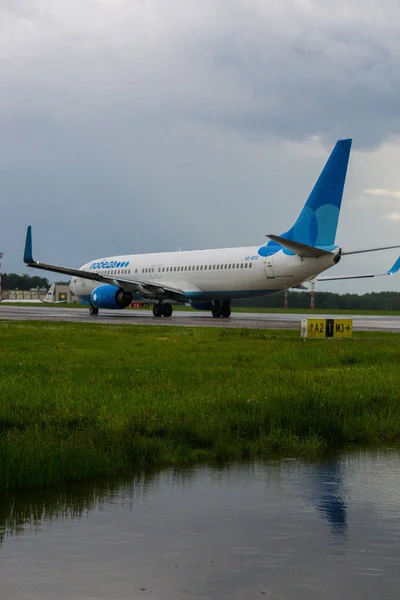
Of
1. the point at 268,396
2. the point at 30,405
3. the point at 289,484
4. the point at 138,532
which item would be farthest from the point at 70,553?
the point at 268,396

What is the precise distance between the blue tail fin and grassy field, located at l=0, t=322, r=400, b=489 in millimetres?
29289

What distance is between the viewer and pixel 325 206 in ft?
173

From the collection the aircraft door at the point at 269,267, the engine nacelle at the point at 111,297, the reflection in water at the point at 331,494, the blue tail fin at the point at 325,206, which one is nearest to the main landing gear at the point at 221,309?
the engine nacelle at the point at 111,297

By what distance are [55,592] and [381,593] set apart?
91.4 inches

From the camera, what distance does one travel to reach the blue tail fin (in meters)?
52.1

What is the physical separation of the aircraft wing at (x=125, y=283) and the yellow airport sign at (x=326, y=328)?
27.5 meters

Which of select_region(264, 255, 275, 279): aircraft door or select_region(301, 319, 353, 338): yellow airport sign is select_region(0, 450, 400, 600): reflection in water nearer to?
select_region(301, 319, 353, 338): yellow airport sign

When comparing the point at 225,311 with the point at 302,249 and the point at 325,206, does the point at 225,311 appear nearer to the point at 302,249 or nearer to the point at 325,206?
the point at 302,249

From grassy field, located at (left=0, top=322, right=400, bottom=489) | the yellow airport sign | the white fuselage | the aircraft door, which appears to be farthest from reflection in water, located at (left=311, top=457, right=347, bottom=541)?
the aircraft door

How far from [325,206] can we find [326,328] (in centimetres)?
2250

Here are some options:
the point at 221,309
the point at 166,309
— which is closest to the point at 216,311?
the point at 221,309

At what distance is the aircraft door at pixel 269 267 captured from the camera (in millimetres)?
53656

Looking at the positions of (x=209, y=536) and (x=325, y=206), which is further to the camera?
(x=325, y=206)

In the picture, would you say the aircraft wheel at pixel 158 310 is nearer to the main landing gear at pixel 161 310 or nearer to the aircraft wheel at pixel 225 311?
the main landing gear at pixel 161 310
